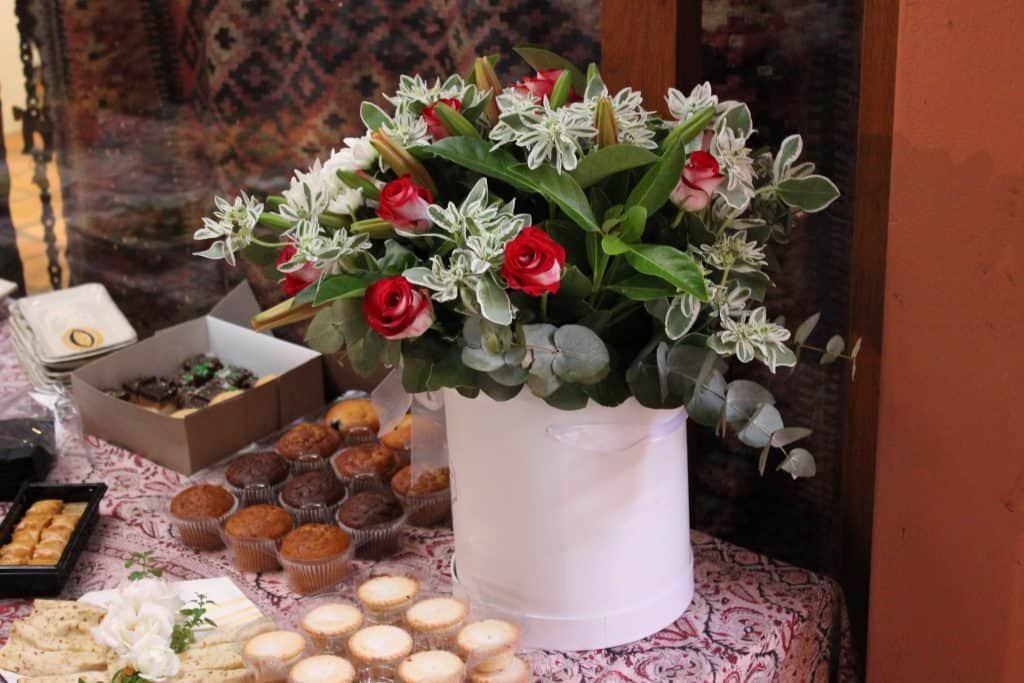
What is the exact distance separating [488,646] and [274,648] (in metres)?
0.25

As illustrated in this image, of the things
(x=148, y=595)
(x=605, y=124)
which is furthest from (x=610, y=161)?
(x=148, y=595)

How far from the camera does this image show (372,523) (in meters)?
1.64

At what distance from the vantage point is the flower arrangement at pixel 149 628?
134cm

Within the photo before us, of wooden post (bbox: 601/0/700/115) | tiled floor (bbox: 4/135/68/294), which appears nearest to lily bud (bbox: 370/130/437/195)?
wooden post (bbox: 601/0/700/115)

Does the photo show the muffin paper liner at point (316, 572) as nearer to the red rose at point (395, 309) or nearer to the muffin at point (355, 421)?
the muffin at point (355, 421)

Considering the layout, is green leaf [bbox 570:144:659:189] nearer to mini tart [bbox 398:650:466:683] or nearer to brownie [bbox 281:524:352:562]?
mini tart [bbox 398:650:466:683]

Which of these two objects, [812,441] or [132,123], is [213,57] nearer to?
[132,123]

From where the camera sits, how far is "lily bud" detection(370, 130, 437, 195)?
122cm

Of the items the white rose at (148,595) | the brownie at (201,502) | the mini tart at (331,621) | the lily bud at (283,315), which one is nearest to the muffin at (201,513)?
the brownie at (201,502)

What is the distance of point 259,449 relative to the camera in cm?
196

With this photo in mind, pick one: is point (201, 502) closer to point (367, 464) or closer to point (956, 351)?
point (367, 464)

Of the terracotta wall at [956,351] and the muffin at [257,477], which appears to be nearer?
the terracotta wall at [956,351]

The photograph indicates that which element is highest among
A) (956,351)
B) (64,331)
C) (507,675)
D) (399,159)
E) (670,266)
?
(399,159)

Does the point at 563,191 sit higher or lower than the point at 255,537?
higher
